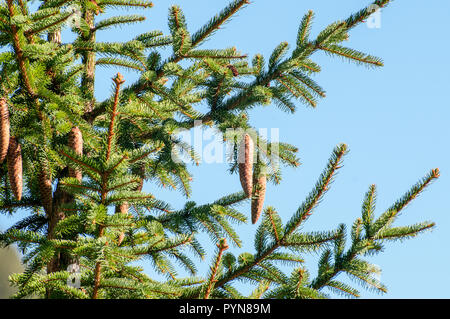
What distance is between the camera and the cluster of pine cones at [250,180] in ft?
12.1

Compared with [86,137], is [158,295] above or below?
below

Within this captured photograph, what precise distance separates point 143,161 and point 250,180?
99 centimetres

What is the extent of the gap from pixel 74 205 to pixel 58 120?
2.18 ft

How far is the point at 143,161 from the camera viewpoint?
4.14 m

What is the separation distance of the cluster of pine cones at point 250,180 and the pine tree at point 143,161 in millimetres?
12

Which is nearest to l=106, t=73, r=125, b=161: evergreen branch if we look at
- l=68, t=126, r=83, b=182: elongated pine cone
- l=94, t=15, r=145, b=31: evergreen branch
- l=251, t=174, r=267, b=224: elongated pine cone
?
l=68, t=126, r=83, b=182: elongated pine cone

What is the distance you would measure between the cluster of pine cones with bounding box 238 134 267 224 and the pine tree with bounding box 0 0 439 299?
1 cm

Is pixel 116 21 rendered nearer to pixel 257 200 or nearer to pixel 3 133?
pixel 3 133

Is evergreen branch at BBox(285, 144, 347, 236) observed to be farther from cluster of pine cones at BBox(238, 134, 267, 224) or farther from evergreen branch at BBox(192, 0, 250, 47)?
evergreen branch at BBox(192, 0, 250, 47)

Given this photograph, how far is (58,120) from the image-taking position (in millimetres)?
3717

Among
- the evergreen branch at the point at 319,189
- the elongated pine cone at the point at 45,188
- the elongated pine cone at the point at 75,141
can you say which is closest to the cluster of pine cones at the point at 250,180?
the evergreen branch at the point at 319,189

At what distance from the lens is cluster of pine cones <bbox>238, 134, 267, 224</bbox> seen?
3693mm

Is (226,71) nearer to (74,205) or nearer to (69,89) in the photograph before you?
(69,89)
